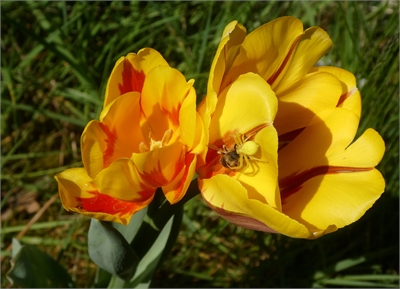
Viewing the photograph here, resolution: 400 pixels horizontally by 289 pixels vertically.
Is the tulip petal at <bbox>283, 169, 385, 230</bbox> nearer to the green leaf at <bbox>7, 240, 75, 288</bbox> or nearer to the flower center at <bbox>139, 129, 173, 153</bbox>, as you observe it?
the flower center at <bbox>139, 129, 173, 153</bbox>

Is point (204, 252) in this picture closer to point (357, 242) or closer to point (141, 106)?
point (357, 242)

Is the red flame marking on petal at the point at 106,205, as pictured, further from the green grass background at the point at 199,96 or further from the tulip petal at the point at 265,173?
the green grass background at the point at 199,96

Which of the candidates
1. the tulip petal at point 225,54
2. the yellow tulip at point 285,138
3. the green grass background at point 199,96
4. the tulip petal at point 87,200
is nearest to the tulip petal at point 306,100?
the yellow tulip at point 285,138

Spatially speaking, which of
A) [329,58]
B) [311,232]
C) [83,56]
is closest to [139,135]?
[311,232]

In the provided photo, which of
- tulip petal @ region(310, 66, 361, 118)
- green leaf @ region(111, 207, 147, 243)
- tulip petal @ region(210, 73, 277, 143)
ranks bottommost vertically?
green leaf @ region(111, 207, 147, 243)

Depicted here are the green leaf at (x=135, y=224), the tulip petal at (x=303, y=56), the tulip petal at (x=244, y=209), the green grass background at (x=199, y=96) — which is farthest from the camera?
the green grass background at (x=199, y=96)

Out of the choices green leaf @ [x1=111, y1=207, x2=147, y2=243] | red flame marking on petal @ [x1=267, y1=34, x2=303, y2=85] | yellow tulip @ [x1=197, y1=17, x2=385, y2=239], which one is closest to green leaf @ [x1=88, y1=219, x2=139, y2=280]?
green leaf @ [x1=111, y1=207, x2=147, y2=243]
